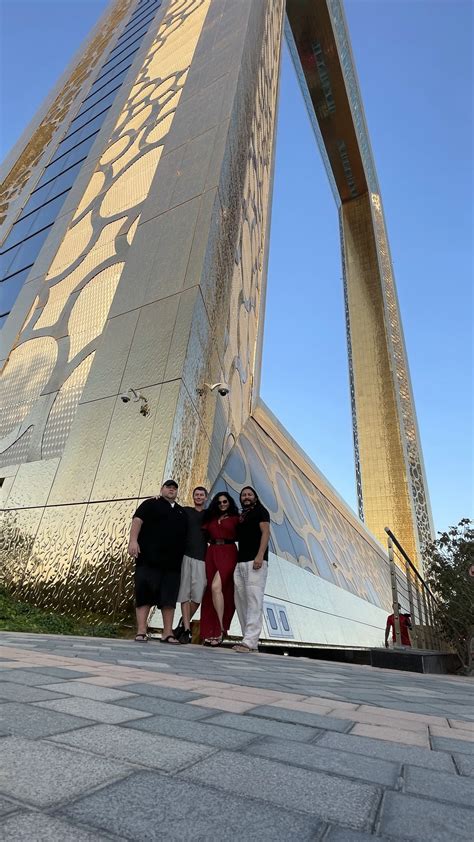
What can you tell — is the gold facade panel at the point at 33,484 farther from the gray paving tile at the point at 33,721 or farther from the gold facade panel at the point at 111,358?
the gray paving tile at the point at 33,721

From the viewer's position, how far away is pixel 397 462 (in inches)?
914

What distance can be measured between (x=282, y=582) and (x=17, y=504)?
9.26 feet

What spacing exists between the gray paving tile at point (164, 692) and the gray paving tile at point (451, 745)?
0.56 meters

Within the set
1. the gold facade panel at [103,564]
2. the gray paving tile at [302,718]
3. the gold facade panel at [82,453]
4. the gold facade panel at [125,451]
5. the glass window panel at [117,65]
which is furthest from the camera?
the glass window panel at [117,65]

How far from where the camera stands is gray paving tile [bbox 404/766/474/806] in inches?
27.8

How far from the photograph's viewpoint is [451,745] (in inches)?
40.7

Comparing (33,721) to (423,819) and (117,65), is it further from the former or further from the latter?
(117,65)

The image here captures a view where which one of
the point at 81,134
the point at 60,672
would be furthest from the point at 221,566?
the point at 81,134

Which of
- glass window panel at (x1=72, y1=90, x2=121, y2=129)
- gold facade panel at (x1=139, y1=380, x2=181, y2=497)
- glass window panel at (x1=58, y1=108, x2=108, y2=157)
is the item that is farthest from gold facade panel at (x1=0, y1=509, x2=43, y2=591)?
glass window panel at (x1=72, y1=90, x2=121, y2=129)

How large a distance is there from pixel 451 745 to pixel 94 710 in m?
0.75

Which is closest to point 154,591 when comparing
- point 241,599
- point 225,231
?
point 241,599

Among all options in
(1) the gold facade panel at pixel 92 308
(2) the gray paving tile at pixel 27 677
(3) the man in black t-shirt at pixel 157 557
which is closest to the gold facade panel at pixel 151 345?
(1) the gold facade panel at pixel 92 308

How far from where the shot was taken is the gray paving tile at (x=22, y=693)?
1041 millimetres

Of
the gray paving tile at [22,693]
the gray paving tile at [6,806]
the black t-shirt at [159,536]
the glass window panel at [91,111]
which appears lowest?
the gray paving tile at [6,806]
